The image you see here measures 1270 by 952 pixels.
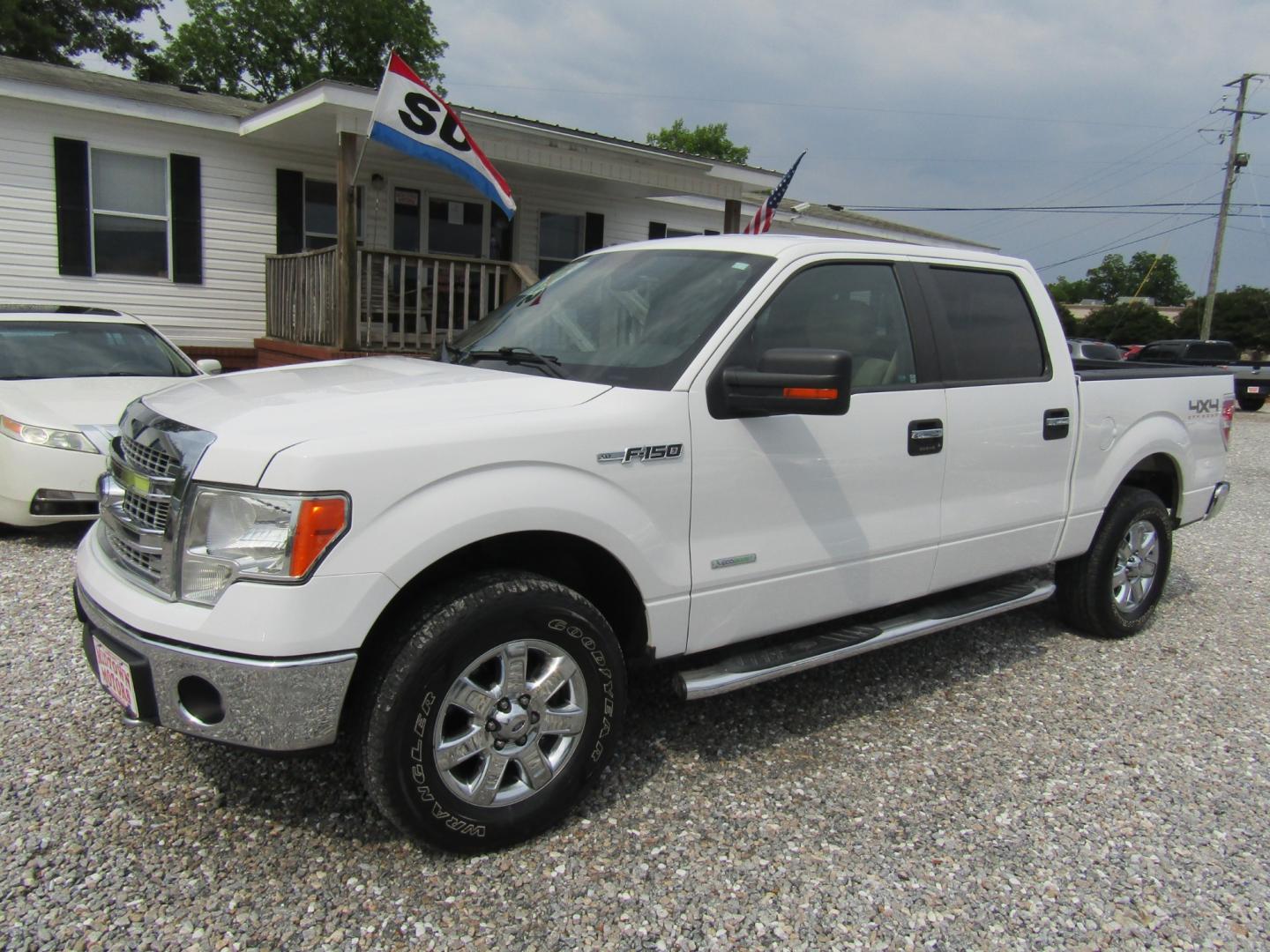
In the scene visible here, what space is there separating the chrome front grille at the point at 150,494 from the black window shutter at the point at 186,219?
9.95 m

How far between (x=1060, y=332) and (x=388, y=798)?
3.71 m

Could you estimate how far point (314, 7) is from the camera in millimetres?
33906

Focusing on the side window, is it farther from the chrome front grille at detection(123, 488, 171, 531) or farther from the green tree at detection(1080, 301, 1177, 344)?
the green tree at detection(1080, 301, 1177, 344)

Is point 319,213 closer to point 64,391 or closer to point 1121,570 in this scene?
point 64,391

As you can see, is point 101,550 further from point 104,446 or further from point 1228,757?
point 1228,757

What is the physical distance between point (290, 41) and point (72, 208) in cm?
2764

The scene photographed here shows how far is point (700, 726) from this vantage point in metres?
3.67

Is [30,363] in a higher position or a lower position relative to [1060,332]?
lower

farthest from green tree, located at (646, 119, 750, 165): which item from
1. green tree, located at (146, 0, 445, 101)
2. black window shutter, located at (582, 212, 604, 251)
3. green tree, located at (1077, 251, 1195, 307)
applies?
green tree, located at (1077, 251, 1195, 307)

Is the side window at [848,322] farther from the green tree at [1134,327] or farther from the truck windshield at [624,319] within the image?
the green tree at [1134,327]

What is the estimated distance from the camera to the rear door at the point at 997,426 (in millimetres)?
3820

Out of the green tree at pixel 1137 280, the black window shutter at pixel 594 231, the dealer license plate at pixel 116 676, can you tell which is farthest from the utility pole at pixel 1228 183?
the green tree at pixel 1137 280

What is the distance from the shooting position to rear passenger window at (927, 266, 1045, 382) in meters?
3.89

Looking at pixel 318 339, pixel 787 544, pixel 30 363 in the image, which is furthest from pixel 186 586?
pixel 318 339
